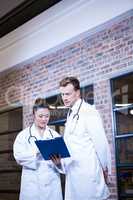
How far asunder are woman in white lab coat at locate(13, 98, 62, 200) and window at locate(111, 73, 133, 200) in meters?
0.64

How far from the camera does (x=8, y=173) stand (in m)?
3.69

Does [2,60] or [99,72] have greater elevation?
[2,60]

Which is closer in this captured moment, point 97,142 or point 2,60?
point 97,142

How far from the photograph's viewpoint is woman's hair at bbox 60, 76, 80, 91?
3.21 meters

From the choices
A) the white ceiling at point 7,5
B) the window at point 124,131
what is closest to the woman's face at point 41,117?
the window at point 124,131

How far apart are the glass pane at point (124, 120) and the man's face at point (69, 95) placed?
46cm

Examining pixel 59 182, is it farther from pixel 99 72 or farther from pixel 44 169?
pixel 99 72

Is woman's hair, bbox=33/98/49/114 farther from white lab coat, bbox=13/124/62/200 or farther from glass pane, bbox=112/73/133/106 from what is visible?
glass pane, bbox=112/73/133/106

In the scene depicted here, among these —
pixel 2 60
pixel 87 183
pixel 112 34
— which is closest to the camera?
pixel 87 183

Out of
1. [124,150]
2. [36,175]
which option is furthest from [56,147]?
[124,150]

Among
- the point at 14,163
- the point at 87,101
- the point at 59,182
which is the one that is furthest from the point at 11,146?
the point at 87,101

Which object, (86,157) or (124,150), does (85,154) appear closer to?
(86,157)

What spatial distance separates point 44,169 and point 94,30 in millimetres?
1500

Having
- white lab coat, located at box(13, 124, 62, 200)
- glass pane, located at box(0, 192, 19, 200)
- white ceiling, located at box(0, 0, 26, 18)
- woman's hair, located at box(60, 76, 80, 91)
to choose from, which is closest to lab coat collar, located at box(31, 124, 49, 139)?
white lab coat, located at box(13, 124, 62, 200)
